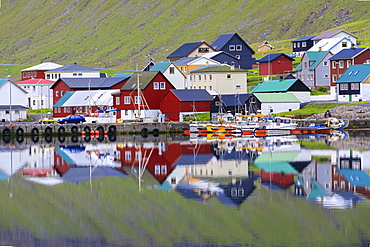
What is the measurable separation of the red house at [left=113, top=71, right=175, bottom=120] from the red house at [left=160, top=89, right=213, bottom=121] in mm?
1581

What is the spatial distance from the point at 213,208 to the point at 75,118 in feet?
186

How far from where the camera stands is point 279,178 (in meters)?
43.2

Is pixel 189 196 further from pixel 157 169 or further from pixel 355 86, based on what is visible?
pixel 355 86

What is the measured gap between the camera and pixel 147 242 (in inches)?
1117

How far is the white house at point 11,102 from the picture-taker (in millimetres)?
98625

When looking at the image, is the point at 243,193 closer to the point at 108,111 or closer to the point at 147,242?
the point at 147,242

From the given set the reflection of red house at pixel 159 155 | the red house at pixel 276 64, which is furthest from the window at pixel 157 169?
the red house at pixel 276 64

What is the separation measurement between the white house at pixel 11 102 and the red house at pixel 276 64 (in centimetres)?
3755

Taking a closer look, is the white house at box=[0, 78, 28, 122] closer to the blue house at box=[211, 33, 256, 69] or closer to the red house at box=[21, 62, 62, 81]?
the red house at box=[21, 62, 62, 81]

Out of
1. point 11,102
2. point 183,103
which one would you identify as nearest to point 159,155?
point 183,103

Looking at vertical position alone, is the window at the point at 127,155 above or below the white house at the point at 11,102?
below

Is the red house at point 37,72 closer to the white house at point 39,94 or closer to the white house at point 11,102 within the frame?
the white house at point 39,94

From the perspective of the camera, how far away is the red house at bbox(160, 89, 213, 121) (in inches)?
3533

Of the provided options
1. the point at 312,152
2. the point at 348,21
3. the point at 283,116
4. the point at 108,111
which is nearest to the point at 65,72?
the point at 108,111
